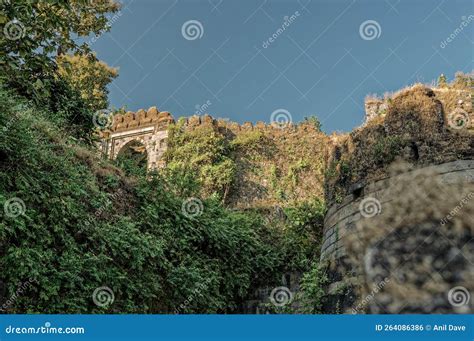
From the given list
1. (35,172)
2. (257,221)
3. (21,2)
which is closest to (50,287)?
(35,172)

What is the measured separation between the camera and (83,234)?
796cm

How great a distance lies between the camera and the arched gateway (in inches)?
826

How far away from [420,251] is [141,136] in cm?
1549

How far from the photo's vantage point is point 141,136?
71.6ft

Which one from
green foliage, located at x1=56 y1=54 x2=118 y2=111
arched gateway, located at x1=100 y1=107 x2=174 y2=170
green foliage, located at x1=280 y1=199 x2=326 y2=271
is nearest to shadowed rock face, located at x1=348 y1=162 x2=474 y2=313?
green foliage, located at x1=280 y1=199 x2=326 y2=271

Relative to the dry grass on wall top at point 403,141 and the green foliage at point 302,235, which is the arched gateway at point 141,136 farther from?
the dry grass on wall top at point 403,141

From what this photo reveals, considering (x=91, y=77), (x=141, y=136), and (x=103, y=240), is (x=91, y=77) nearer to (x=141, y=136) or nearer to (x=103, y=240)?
(x=141, y=136)

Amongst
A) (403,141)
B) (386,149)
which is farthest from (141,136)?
(403,141)

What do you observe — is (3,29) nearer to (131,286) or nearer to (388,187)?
(131,286)

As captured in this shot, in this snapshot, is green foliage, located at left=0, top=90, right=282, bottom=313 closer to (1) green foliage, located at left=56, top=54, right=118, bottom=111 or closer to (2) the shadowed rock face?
(2) the shadowed rock face

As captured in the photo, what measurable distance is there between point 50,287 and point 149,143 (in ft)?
48.8

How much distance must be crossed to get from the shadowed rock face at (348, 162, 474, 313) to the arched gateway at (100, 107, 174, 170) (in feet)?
42.1

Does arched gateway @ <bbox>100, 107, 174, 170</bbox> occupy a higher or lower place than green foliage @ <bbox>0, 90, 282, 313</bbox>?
higher

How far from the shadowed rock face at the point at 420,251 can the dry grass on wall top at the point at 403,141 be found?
46 centimetres
